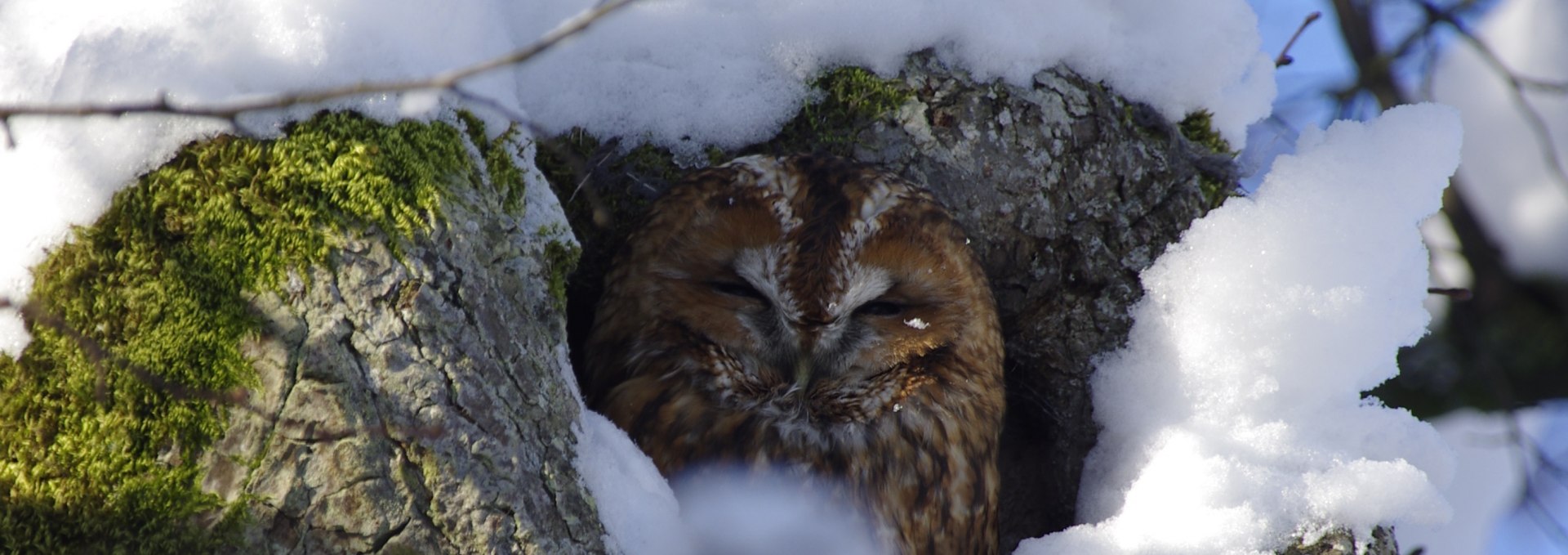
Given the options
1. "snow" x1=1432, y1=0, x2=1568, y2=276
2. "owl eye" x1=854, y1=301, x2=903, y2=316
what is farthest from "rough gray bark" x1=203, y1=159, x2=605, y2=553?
"snow" x1=1432, y1=0, x2=1568, y2=276

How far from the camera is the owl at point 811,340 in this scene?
211 cm

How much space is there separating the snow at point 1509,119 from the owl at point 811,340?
2.85m

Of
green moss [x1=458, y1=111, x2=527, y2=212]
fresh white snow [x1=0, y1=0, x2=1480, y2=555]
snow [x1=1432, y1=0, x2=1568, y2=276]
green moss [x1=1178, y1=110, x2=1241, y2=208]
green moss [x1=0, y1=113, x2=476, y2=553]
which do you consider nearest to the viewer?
green moss [x1=0, y1=113, x2=476, y2=553]

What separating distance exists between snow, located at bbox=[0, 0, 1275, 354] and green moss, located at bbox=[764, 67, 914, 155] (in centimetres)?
3

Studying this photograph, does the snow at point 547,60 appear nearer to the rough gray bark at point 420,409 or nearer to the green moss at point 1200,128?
the green moss at point 1200,128

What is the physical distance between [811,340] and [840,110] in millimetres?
606

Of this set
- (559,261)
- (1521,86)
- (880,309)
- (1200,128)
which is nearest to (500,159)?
(559,261)

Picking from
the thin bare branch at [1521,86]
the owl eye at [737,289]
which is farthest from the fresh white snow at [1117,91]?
the thin bare branch at [1521,86]

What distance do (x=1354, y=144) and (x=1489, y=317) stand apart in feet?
6.98

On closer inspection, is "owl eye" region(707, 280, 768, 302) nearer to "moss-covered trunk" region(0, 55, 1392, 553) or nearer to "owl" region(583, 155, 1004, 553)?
"owl" region(583, 155, 1004, 553)

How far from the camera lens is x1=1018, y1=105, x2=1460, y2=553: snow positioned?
2018 millimetres

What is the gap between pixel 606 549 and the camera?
1615mm

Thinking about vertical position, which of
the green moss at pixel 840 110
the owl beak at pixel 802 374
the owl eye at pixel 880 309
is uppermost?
the green moss at pixel 840 110

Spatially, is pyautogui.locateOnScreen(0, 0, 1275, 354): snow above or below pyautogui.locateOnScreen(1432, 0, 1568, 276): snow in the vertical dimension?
below
